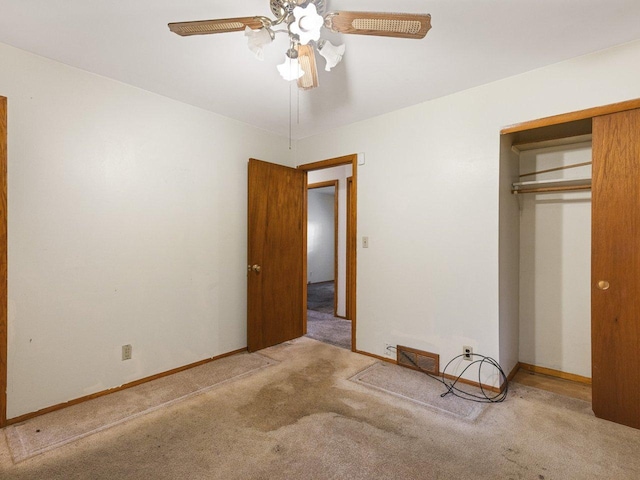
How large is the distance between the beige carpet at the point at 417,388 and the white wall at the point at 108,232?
149cm

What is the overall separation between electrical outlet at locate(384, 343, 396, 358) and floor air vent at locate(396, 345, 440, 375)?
0.19ft

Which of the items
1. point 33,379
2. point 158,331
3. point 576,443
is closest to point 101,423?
point 33,379

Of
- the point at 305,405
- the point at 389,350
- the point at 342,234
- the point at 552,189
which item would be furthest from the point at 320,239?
the point at 305,405

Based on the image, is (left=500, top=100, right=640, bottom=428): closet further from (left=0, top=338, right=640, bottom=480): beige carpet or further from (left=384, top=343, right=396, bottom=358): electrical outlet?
(left=384, top=343, right=396, bottom=358): electrical outlet

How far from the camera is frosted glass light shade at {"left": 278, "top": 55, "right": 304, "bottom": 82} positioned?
5.69 ft

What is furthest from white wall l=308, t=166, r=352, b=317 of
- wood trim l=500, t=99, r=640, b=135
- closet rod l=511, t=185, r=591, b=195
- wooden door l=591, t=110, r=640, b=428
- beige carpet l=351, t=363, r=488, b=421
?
wooden door l=591, t=110, r=640, b=428

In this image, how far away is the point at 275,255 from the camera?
3.62m

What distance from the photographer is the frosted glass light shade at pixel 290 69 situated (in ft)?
5.69

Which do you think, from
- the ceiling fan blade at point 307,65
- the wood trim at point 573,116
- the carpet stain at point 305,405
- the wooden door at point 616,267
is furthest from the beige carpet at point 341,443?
the ceiling fan blade at point 307,65

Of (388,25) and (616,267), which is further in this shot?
(616,267)

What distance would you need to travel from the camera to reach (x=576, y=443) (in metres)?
1.91

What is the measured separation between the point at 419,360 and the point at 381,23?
8.55ft

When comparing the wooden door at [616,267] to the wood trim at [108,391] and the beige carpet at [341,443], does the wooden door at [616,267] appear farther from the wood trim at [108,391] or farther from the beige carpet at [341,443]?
the wood trim at [108,391]

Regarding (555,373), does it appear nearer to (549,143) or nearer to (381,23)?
(549,143)
